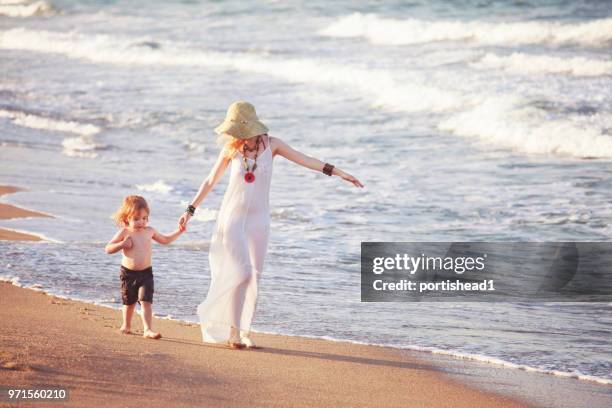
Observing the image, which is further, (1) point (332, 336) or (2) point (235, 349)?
(1) point (332, 336)

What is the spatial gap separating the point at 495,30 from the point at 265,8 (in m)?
8.99

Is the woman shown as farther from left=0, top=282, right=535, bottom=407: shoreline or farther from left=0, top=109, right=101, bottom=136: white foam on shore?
left=0, top=109, right=101, bottom=136: white foam on shore

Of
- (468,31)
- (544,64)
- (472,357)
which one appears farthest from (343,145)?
(468,31)

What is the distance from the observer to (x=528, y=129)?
52.6 feet

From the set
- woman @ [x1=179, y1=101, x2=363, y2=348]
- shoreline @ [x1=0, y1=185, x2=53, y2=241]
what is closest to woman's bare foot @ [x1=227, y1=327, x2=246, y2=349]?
woman @ [x1=179, y1=101, x2=363, y2=348]

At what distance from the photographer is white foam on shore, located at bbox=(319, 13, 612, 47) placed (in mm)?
25156

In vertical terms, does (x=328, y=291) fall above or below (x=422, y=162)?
below

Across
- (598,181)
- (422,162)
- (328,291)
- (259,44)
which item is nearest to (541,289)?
(328,291)

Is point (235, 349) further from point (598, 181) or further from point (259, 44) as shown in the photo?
point (259, 44)

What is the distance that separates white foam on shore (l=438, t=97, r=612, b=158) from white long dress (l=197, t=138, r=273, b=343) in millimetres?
9182

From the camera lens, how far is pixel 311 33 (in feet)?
97.6

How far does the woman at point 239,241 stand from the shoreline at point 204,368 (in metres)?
0.18

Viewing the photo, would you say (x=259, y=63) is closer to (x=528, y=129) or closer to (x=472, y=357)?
(x=528, y=129)

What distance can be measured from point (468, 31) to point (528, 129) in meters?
11.6
